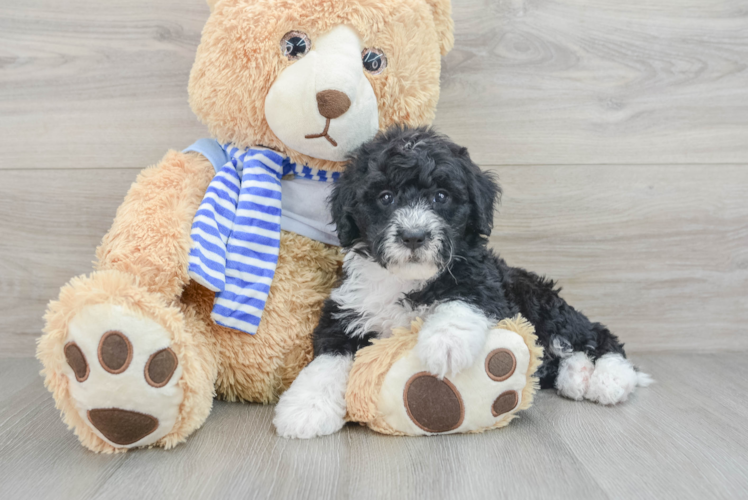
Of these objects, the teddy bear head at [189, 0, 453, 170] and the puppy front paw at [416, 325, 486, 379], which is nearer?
the puppy front paw at [416, 325, 486, 379]

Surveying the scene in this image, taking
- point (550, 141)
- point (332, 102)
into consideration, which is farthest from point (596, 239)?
point (332, 102)

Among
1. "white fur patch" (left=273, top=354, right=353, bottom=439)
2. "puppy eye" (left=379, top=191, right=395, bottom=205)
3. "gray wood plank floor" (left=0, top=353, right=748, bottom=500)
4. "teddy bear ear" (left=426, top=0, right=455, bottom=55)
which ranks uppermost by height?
"teddy bear ear" (left=426, top=0, right=455, bottom=55)

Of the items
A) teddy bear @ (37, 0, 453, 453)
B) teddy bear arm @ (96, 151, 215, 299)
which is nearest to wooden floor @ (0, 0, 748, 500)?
teddy bear @ (37, 0, 453, 453)

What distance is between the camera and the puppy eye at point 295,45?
150cm

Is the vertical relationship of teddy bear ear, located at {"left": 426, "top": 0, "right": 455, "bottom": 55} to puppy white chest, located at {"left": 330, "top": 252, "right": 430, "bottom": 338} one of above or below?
above

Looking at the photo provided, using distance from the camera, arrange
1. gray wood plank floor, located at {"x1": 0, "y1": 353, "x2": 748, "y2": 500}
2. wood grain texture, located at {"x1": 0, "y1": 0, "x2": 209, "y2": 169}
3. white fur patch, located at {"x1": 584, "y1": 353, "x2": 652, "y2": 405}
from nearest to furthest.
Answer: gray wood plank floor, located at {"x1": 0, "y1": 353, "x2": 748, "y2": 500}
white fur patch, located at {"x1": 584, "y1": 353, "x2": 652, "y2": 405}
wood grain texture, located at {"x1": 0, "y1": 0, "x2": 209, "y2": 169}

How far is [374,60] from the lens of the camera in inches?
60.7

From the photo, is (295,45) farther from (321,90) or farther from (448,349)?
(448,349)

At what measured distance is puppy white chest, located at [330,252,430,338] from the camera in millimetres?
1451

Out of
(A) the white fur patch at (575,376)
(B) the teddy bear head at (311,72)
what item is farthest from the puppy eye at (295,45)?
(A) the white fur patch at (575,376)

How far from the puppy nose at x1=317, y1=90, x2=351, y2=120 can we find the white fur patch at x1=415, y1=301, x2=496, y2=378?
0.57 metres

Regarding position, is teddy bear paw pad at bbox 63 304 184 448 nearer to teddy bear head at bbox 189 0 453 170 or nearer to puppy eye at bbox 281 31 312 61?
teddy bear head at bbox 189 0 453 170

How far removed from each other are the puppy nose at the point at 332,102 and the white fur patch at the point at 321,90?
1 centimetres

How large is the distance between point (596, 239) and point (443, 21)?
97 cm
